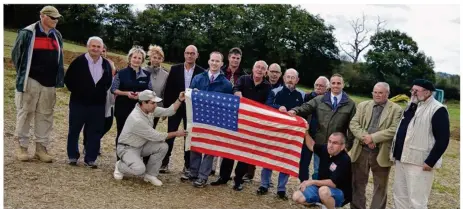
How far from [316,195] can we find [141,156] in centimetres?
257

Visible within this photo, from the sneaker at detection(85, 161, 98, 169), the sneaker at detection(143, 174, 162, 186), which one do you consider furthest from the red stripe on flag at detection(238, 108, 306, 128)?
the sneaker at detection(85, 161, 98, 169)

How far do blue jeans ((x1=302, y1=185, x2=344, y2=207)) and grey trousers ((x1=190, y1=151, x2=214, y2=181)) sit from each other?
1580 millimetres

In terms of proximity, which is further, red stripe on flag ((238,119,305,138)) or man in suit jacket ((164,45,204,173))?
man in suit jacket ((164,45,204,173))

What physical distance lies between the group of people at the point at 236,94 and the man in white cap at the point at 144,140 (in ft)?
0.05

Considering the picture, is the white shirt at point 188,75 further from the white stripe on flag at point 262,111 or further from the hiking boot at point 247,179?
the hiking boot at point 247,179

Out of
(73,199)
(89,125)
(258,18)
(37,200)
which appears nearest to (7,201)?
(37,200)

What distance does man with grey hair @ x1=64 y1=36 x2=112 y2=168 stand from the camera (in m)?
7.30

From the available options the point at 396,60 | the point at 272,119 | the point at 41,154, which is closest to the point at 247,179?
the point at 272,119

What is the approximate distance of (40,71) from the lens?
712 centimetres

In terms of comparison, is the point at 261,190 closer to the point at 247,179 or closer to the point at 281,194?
the point at 281,194

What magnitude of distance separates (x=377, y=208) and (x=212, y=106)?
271 cm

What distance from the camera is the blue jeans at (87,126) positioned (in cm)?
740

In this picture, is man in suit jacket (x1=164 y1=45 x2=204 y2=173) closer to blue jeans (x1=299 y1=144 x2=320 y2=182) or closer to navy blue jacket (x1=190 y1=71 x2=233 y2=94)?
navy blue jacket (x1=190 y1=71 x2=233 y2=94)

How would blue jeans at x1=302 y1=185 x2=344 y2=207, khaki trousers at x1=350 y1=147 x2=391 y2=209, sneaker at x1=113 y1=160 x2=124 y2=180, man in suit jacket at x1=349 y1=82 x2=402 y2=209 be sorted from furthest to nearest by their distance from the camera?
sneaker at x1=113 y1=160 x2=124 y2=180 < khaki trousers at x1=350 y1=147 x2=391 y2=209 < man in suit jacket at x1=349 y1=82 x2=402 y2=209 < blue jeans at x1=302 y1=185 x2=344 y2=207
